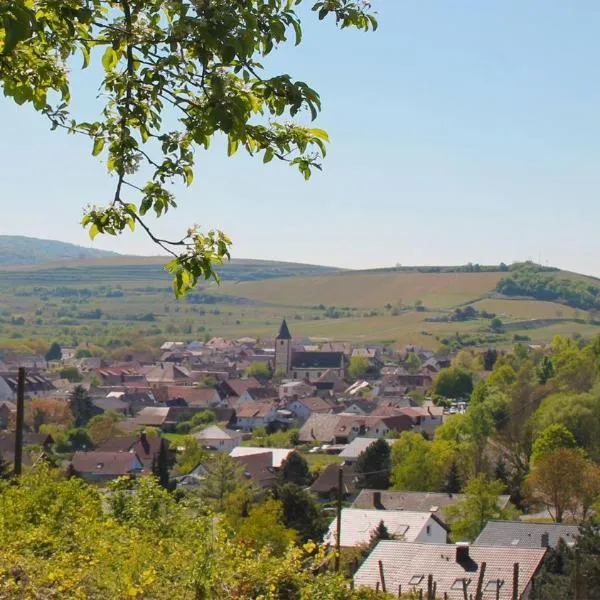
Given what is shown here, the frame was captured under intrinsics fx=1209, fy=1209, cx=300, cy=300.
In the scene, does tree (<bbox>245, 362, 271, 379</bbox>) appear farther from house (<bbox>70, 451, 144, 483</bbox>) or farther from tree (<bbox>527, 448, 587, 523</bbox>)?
tree (<bbox>527, 448, 587, 523</bbox>)

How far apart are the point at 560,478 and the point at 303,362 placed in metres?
83.1

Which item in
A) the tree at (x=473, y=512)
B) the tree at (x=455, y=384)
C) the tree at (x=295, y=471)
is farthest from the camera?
the tree at (x=455, y=384)

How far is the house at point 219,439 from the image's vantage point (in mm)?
69250

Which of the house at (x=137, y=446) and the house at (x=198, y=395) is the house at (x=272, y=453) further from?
the house at (x=198, y=395)

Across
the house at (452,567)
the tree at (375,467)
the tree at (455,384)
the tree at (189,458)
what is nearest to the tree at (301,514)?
the house at (452,567)

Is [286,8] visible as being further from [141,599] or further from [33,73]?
[141,599]

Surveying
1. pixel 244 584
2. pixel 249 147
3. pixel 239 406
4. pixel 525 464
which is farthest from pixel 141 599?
pixel 239 406

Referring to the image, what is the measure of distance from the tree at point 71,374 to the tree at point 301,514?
78.1 metres

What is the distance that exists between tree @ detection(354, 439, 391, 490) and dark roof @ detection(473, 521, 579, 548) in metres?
19.4

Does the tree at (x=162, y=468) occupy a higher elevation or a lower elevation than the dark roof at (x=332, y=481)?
higher

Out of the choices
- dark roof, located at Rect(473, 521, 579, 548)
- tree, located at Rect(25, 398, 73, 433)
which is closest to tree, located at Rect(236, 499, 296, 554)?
dark roof, located at Rect(473, 521, 579, 548)

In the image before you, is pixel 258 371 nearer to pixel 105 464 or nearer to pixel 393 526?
pixel 105 464

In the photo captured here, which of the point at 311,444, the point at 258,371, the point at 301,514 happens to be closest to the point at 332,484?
the point at 301,514

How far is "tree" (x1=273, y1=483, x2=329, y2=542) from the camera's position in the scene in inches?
1382
